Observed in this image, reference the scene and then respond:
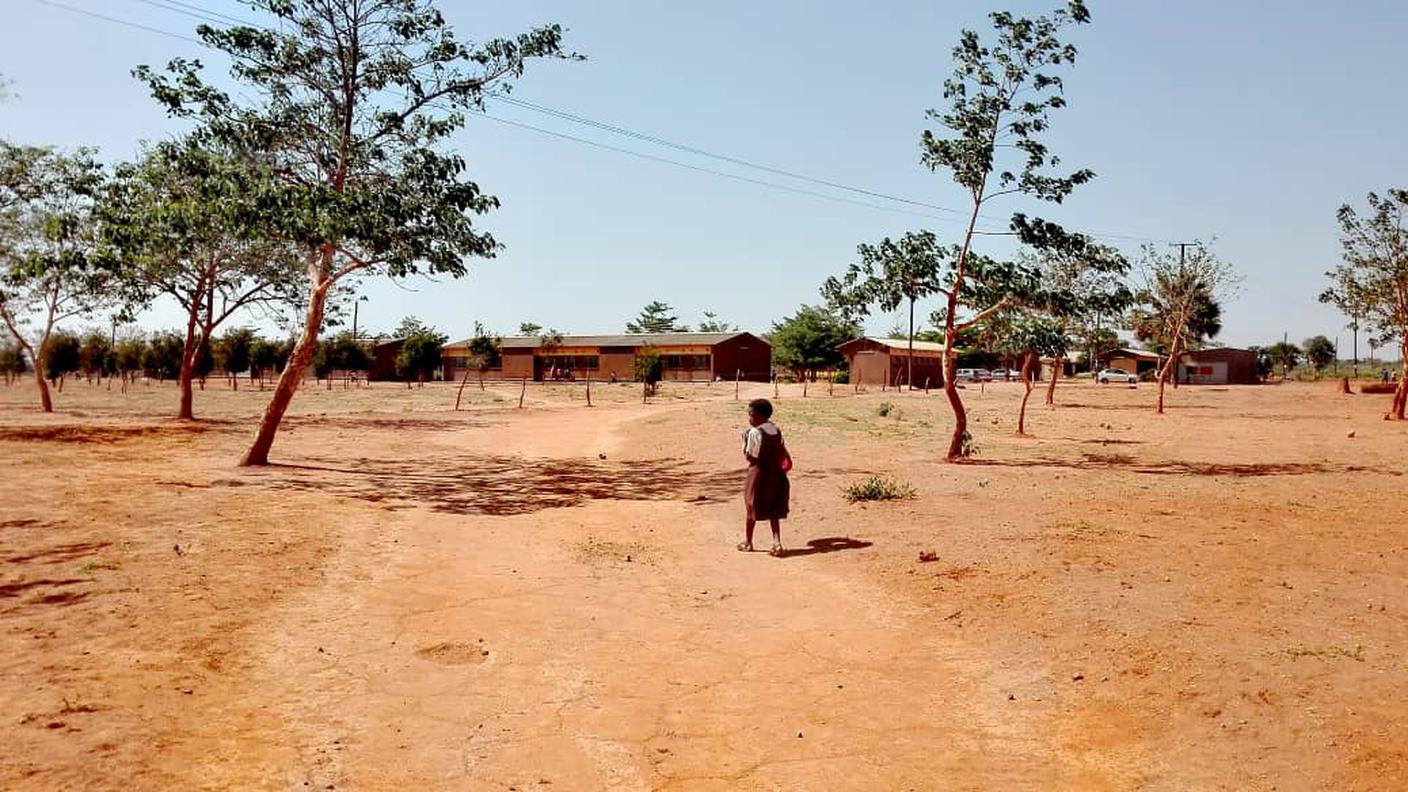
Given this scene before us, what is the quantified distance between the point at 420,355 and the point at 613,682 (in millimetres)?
74855

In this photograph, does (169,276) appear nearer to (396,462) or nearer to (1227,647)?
(396,462)

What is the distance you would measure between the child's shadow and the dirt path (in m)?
0.16

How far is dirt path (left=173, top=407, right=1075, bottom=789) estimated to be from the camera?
15.8 feet

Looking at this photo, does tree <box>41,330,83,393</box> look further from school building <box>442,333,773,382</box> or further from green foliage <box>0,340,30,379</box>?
school building <box>442,333,773,382</box>

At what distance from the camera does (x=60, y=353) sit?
249 ft

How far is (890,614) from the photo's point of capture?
7863 millimetres

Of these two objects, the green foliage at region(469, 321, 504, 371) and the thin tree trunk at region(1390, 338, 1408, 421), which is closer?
the thin tree trunk at region(1390, 338, 1408, 421)

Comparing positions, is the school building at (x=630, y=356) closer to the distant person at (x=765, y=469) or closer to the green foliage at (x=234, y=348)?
the green foliage at (x=234, y=348)

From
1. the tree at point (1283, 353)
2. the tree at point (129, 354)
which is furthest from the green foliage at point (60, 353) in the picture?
the tree at point (1283, 353)

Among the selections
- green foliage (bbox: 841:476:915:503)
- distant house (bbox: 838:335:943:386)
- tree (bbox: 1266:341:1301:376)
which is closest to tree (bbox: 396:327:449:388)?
distant house (bbox: 838:335:943:386)

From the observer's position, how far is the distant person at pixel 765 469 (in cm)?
991

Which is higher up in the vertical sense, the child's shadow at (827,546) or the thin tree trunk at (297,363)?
the thin tree trunk at (297,363)

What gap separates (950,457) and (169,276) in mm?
26411

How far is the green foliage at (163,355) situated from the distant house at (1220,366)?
3795 inches
